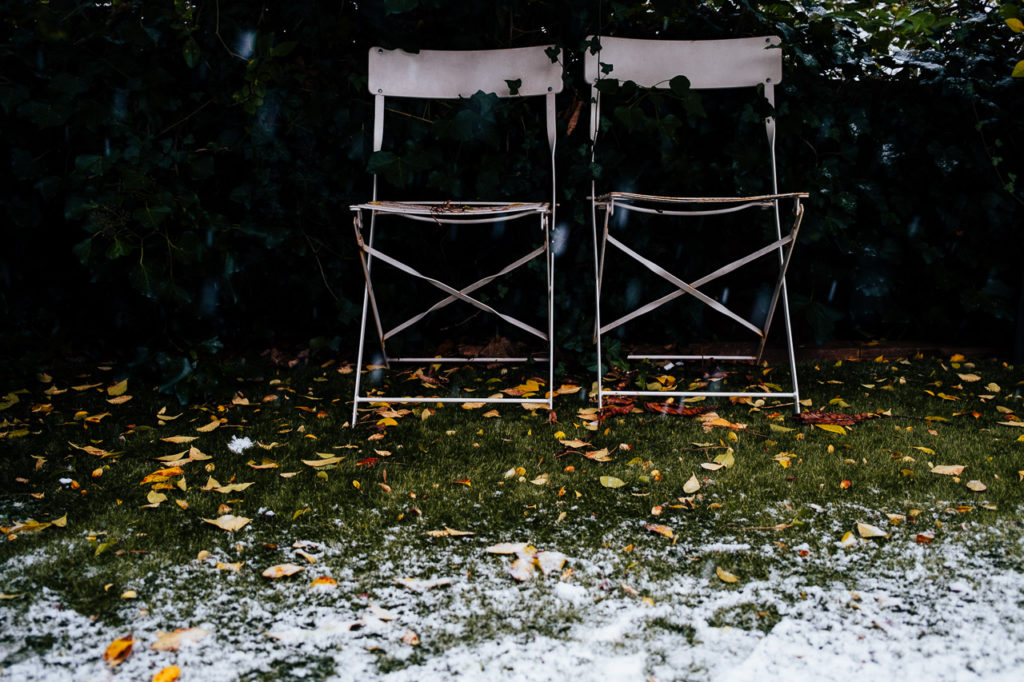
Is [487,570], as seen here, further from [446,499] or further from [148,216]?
[148,216]

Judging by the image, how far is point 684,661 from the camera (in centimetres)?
119

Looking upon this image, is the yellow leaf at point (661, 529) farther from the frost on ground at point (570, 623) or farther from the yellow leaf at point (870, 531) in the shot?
the yellow leaf at point (870, 531)

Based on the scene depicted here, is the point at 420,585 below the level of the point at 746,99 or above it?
below

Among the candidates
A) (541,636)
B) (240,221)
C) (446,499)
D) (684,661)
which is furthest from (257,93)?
(684,661)

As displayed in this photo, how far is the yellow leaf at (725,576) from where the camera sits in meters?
1.43

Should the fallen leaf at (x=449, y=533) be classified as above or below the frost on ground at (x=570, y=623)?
above

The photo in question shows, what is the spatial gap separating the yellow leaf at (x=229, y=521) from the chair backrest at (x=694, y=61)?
175 centimetres

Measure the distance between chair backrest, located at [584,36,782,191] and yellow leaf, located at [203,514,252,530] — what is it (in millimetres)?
1755

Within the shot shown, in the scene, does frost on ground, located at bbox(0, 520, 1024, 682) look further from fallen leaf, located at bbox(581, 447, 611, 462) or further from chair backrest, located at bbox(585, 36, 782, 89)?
chair backrest, located at bbox(585, 36, 782, 89)

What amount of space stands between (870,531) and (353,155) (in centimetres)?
217

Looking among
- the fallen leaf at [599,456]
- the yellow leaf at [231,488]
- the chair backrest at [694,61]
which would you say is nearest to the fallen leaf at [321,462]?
the yellow leaf at [231,488]

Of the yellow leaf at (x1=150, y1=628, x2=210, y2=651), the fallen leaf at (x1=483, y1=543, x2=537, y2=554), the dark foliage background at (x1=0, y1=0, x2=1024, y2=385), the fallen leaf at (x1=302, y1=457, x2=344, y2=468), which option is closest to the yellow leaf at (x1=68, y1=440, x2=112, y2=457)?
the dark foliage background at (x1=0, y1=0, x2=1024, y2=385)

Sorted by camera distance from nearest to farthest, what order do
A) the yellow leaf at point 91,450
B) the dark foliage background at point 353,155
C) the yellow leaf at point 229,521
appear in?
1. the yellow leaf at point 229,521
2. the yellow leaf at point 91,450
3. the dark foliage background at point 353,155

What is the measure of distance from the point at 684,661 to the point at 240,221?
241 cm
